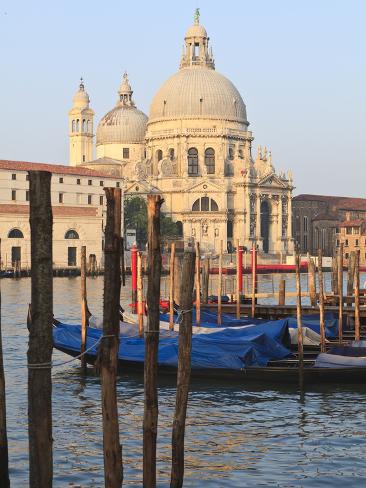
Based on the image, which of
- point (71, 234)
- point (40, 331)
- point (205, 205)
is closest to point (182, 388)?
point (40, 331)

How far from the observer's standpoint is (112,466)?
9742mm

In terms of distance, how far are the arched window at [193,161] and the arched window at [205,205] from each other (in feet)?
11.1

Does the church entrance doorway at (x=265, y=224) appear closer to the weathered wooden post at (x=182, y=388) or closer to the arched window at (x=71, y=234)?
the arched window at (x=71, y=234)

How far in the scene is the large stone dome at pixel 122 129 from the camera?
333ft

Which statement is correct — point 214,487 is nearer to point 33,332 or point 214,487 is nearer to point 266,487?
point 266,487

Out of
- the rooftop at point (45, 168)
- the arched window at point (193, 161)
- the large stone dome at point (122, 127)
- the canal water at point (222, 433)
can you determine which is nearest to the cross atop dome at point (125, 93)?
the large stone dome at point (122, 127)

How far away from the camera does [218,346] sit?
19.8m

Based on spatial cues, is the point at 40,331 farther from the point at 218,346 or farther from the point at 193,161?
the point at 193,161

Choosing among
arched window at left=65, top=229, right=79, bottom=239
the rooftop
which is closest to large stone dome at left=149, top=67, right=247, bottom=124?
the rooftop

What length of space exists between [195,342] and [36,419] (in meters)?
10.8

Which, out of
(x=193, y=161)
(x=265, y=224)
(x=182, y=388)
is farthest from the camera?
(x=265, y=224)

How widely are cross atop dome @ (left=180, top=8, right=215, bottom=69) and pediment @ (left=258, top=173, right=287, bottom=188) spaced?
511 inches

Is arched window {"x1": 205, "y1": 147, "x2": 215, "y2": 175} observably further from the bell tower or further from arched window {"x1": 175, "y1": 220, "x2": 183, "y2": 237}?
the bell tower

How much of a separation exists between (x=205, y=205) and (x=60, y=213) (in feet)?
80.3
